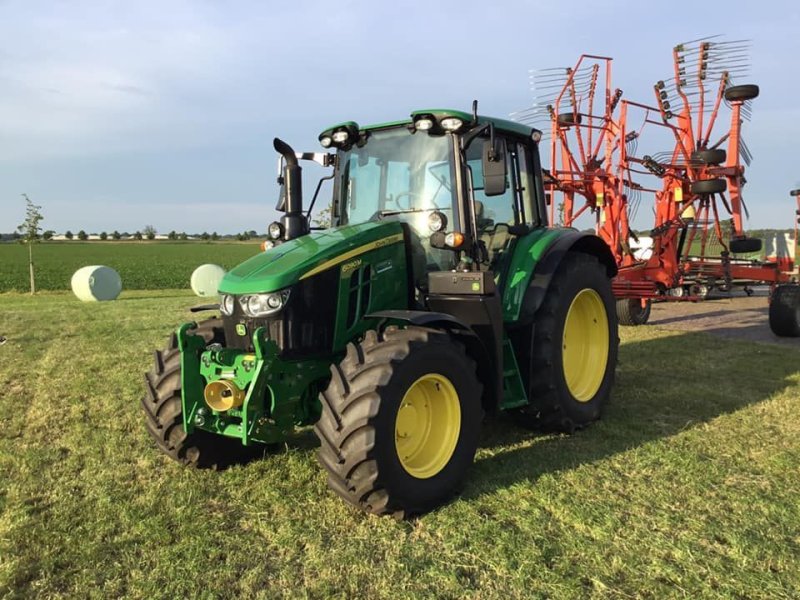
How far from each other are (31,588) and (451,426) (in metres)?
2.14

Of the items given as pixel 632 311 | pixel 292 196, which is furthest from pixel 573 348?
pixel 632 311

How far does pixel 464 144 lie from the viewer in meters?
4.03

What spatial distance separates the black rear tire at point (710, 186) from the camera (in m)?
10.2

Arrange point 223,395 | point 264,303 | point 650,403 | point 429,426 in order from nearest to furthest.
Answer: point 223,395
point 264,303
point 429,426
point 650,403

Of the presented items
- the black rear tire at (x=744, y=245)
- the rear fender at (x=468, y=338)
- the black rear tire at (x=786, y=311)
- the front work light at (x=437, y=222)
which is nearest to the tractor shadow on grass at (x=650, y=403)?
the rear fender at (x=468, y=338)

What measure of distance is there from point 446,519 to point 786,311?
8.28 m

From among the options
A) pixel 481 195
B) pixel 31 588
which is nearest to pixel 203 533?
pixel 31 588

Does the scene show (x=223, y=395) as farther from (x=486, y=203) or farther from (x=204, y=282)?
(x=204, y=282)

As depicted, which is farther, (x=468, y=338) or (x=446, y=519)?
(x=468, y=338)

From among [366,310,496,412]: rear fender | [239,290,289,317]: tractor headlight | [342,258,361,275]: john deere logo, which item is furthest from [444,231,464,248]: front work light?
[239,290,289,317]: tractor headlight

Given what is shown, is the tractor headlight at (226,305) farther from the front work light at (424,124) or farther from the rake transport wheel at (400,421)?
the front work light at (424,124)

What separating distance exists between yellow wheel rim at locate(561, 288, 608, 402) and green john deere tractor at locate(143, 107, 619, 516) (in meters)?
0.22

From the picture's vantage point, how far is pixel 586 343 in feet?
17.7

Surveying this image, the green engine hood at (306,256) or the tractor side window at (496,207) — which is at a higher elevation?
the tractor side window at (496,207)
